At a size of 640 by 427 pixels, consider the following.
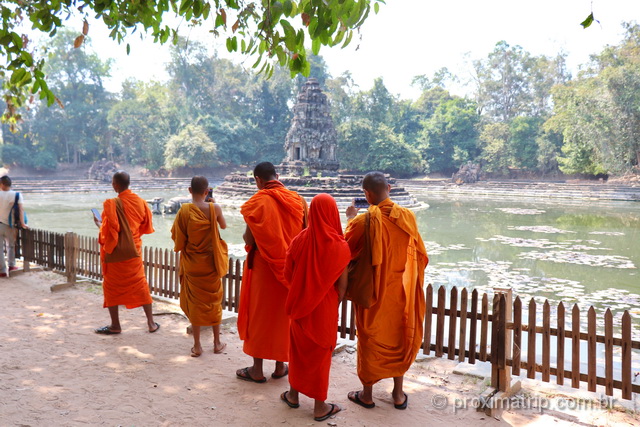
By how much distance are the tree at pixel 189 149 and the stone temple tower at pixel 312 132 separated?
40.4 ft

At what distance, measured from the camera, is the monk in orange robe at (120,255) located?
4.41 meters

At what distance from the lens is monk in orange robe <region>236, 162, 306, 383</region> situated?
326 centimetres

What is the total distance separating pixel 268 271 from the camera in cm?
329

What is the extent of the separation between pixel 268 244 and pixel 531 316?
6.13 ft

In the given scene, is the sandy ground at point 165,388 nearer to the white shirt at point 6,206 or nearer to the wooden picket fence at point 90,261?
the wooden picket fence at point 90,261

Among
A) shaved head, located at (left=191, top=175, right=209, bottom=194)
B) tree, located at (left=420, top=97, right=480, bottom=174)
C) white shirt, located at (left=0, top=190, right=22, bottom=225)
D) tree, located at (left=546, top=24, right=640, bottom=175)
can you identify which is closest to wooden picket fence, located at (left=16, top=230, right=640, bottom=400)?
shaved head, located at (left=191, top=175, right=209, bottom=194)

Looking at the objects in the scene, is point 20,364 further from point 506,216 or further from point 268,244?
point 506,216

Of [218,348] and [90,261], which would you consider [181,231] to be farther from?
[90,261]

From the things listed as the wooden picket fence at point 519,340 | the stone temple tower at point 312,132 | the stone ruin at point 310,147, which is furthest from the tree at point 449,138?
the wooden picket fence at point 519,340

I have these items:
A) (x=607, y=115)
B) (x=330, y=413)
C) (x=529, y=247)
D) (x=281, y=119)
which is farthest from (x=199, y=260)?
(x=281, y=119)

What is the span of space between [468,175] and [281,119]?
20036 millimetres

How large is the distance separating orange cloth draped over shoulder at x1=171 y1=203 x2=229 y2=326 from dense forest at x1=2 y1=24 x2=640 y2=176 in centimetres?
3429

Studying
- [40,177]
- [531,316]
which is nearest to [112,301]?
[531,316]

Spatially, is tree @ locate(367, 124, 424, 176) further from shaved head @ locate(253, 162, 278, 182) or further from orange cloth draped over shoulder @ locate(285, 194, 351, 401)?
orange cloth draped over shoulder @ locate(285, 194, 351, 401)
